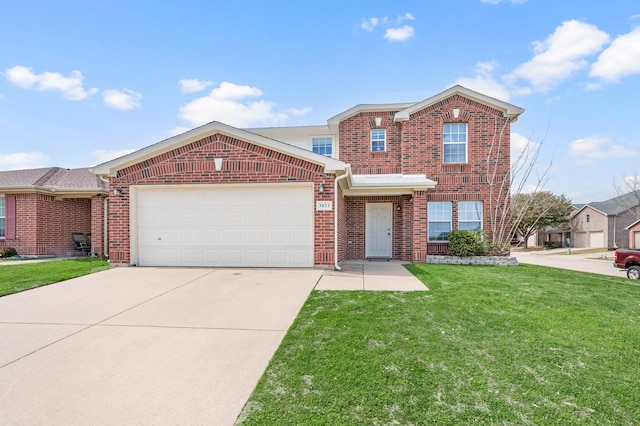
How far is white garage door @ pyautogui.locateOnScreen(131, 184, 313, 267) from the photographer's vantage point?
9.55 m

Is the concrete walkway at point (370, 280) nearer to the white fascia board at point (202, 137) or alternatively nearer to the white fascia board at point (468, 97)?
the white fascia board at point (202, 137)

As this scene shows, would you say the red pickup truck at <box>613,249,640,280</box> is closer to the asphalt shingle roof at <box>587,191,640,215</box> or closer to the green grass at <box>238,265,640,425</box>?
the green grass at <box>238,265,640,425</box>

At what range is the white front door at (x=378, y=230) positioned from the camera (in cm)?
1314

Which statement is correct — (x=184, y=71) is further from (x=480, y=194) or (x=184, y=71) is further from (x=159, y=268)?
(x=480, y=194)

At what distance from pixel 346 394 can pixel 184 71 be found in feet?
39.6

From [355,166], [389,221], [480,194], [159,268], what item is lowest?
[159,268]

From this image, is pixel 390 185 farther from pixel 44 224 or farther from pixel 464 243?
pixel 44 224

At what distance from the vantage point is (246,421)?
8.20ft

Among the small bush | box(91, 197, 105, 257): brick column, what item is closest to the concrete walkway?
box(91, 197, 105, 257): brick column

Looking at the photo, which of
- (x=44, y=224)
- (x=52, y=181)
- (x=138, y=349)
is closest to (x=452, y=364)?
(x=138, y=349)

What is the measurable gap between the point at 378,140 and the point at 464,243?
5584 millimetres

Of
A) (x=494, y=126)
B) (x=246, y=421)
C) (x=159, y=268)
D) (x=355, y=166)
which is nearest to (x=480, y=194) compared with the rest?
(x=494, y=126)

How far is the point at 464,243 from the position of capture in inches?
467

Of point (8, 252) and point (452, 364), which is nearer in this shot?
point (452, 364)
